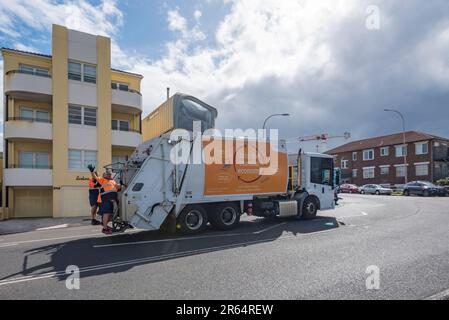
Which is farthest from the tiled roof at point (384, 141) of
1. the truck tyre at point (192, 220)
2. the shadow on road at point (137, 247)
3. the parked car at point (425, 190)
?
the truck tyre at point (192, 220)

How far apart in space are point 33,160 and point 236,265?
17220 millimetres

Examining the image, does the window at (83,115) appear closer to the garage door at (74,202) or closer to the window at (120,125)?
the window at (120,125)

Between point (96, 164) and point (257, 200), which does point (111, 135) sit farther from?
point (257, 200)

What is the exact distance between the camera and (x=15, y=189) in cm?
1736

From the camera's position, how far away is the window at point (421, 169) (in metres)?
37.7

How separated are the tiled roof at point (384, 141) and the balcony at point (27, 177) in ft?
138

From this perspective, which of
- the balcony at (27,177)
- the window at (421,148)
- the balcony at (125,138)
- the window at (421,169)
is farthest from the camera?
the window at (421,148)

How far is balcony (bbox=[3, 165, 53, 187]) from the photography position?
16.3 metres

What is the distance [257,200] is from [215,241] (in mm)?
3390

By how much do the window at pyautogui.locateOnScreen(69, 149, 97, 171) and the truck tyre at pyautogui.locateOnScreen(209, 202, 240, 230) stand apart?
1170cm

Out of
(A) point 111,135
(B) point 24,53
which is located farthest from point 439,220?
(B) point 24,53

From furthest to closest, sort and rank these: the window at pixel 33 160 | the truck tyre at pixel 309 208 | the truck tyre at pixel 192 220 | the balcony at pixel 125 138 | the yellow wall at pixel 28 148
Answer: the balcony at pixel 125 138
the window at pixel 33 160
the yellow wall at pixel 28 148
the truck tyre at pixel 309 208
the truck tyre at pixel 192 220

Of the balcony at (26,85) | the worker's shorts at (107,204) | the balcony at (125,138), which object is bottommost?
the worker's shorts at (107,204)

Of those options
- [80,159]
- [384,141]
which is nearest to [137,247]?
[80,159]
